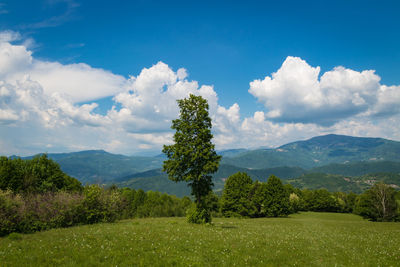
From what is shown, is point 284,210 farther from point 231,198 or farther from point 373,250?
point 373,250

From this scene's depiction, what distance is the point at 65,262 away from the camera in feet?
33.8

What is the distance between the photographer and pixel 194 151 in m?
28.2

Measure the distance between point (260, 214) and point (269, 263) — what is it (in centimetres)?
6936

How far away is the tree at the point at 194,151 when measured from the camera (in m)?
27.8

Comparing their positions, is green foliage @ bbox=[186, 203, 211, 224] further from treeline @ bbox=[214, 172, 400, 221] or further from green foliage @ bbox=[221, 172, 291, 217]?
green foliage @ bbox=[221, 172, 291, 217]

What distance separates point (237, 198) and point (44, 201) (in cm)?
5675

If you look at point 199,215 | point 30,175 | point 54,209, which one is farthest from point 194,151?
point 30,175

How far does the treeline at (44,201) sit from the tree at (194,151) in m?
12.7

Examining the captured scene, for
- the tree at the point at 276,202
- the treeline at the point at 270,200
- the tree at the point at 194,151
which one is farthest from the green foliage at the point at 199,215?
the tree at the point at 276,202

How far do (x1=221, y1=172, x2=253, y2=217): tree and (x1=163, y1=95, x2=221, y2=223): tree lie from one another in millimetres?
44217

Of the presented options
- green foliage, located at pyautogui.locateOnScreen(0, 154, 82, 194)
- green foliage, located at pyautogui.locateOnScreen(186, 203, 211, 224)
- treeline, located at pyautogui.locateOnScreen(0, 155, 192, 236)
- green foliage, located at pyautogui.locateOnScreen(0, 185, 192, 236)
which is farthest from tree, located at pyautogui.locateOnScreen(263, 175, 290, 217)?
green foliage, located at pyautogui.locateOnScreen(0, 154, 82, 194)

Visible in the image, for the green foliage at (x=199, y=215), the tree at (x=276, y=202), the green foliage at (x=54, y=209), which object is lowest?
the tree at (x=276, y=202)

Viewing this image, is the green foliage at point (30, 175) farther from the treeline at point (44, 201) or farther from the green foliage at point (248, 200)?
the green foliage at point (248, 200)

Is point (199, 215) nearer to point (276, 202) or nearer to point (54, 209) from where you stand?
point (54, 209)
